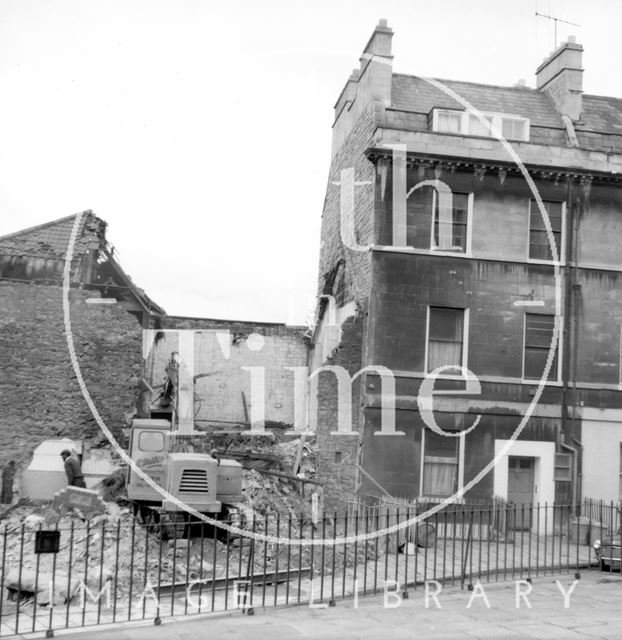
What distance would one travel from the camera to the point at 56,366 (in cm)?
2470

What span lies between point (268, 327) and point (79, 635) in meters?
21.7

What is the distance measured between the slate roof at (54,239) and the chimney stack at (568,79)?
1452 centimetres

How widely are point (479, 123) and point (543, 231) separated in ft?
12.0

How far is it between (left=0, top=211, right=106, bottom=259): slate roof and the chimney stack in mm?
14516

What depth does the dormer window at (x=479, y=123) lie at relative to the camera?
24.5 m

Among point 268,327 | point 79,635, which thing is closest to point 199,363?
point 268,327

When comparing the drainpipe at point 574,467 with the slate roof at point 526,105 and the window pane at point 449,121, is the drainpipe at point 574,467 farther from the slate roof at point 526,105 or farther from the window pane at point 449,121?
the window pane at point 449,121

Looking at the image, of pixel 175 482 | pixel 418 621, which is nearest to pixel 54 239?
pixel 175 482

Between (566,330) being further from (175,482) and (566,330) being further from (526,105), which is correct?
(175,482)

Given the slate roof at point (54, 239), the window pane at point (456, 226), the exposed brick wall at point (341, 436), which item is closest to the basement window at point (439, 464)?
the exposed brick wall at point (341, 436)

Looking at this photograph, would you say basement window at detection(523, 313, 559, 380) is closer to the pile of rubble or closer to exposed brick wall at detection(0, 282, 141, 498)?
the pile of rubble

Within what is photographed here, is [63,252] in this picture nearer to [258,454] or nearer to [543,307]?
[258,454]

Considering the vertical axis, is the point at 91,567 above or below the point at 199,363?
below

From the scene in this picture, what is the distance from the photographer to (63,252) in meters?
25.6
